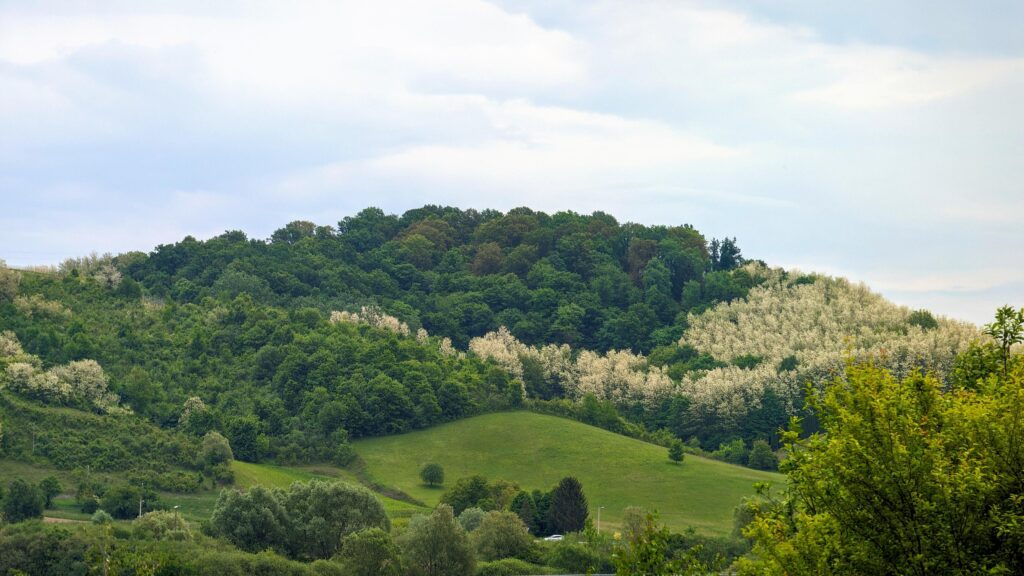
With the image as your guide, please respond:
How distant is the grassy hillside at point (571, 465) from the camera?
316 ft

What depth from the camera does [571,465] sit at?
10638 centimetres

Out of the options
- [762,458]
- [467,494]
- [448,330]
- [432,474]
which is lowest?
[467,494]

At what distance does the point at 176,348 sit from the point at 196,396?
1237cm

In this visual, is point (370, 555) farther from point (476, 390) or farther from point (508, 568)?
point (476, 390)

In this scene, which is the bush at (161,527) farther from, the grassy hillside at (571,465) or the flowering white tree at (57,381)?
the flowering white tree at (57,381)

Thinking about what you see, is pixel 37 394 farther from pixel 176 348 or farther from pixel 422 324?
pixel 422 324

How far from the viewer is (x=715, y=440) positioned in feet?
412

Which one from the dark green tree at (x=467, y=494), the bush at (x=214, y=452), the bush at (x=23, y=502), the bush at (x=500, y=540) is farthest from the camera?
the bush at (x=214, y=452)

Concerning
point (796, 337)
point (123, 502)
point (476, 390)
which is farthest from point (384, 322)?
point (123, 502)

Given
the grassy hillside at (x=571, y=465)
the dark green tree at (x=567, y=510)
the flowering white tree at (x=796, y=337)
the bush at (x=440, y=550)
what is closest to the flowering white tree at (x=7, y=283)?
the grassy hillside at (x=571, y=465)

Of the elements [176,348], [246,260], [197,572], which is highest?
[246,260]

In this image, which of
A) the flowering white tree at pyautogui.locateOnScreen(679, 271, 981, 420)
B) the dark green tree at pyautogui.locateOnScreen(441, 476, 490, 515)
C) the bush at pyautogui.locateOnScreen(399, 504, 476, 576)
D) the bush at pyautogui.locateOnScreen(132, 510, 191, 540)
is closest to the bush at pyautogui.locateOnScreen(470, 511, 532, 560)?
the bush at pyautogui.locateOnScreen(399, 504, 476, 576)

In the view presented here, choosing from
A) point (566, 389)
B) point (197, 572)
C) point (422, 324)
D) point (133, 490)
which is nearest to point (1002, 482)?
point (197, 572)

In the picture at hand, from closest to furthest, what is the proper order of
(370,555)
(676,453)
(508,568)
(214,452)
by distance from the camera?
1. (370,555)
2. (508,568)
3. (214,452)
4. (676,453)
